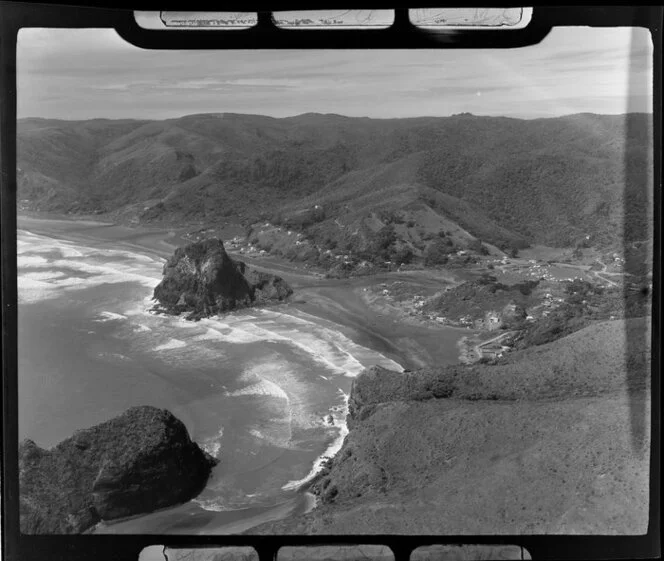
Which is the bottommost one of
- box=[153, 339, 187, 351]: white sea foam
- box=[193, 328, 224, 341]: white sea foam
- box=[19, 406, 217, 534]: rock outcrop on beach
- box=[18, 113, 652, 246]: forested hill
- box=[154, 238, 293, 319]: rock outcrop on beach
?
box=[19, 406, 217, 534]: rock outcrop on beach

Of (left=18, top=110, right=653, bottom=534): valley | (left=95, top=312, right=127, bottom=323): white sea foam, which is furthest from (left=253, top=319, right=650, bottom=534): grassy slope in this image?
(left=95, top=312, right=127, bottom=323): white sea foam

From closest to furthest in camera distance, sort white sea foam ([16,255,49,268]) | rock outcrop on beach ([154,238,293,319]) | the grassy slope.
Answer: the grassy slope
white sea foam ([16,255,49,268])
rock outcrop on beach ([154,238,293,319])

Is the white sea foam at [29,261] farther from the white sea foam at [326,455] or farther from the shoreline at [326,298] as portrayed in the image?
the white sea foam at [326,455]

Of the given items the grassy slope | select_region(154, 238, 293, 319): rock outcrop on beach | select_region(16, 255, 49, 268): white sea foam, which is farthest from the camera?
select_region(154, 238, 293, 319): rock outcrop on beach

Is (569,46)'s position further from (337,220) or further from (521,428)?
(521,428)

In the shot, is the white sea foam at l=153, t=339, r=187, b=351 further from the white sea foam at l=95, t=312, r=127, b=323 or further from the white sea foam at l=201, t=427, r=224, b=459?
the white sea foam at l=201, t=427, r=224, b=459

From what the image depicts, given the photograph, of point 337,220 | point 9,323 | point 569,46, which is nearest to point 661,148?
point 569,46
